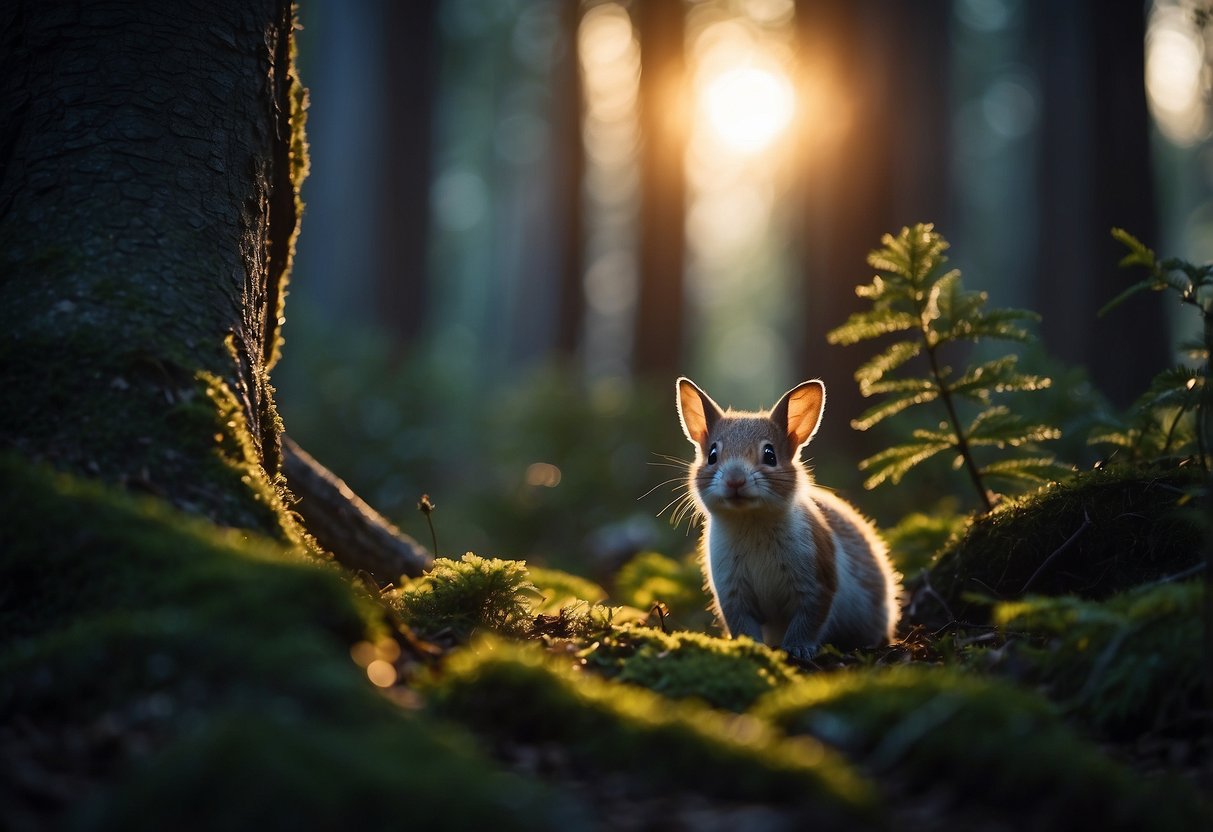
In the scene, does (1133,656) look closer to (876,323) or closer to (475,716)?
(475,716)

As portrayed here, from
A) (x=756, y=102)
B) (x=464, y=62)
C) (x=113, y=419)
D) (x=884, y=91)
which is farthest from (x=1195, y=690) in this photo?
(x=464, y=62)

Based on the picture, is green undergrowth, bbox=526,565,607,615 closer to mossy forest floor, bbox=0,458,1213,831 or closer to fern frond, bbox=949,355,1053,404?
mossy forest floor, bbox=0,458,1213,831

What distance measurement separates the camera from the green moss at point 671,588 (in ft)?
22.8

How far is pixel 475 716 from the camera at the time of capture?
298cm

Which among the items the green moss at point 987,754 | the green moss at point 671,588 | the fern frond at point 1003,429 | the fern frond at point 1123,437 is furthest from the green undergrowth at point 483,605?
the fern frond at point 1123,437

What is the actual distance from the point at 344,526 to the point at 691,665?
114 inches

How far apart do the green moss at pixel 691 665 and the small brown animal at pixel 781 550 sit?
124cm

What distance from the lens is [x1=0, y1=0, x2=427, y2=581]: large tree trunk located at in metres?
3.74

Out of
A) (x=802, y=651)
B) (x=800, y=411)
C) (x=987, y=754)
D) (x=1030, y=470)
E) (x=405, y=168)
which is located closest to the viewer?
(x=987, y=754)

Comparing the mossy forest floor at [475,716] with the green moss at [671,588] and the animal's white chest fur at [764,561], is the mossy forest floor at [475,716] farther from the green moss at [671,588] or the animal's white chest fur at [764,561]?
the green moss at [671,588]

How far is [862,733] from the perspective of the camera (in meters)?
2.81

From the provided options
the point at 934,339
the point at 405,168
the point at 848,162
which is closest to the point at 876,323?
the point at 934,339

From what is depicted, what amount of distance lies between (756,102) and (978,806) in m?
20.0

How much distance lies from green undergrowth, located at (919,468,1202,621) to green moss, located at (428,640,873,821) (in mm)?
2364
